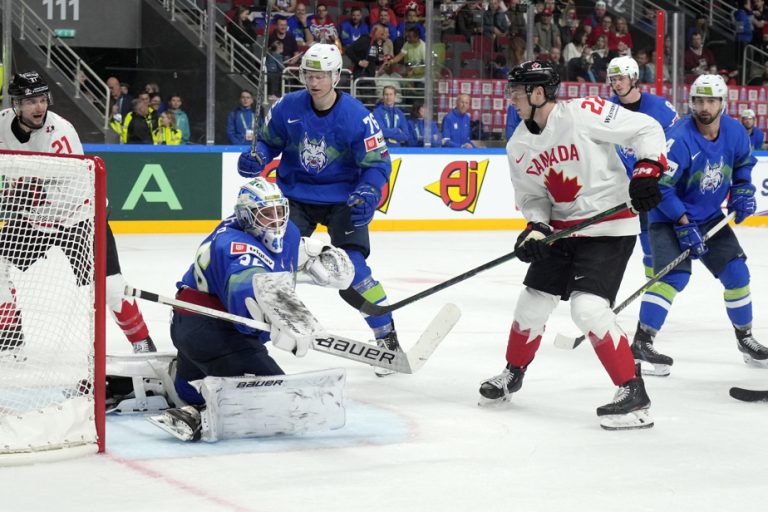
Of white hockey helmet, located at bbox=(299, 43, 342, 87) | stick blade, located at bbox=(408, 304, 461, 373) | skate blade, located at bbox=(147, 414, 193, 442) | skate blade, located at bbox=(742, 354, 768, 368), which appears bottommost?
skate blade, located at bbox=(742, 354, 768, 368)

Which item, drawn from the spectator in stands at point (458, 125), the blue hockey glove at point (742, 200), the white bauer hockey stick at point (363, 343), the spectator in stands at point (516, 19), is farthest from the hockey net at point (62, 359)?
the spectator in stands at point (516, 19)

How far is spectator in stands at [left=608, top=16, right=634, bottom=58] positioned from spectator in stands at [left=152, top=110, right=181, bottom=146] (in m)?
4.66

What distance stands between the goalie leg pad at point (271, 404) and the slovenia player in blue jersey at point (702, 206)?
177 cm

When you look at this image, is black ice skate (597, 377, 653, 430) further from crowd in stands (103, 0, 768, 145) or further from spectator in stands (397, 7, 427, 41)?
spectator in stands (397, 7, 427, 41)

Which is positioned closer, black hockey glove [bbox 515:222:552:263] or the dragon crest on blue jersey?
black hockey glove [bbox 515:222:552:263]

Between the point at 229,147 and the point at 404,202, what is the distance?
1.67 metres

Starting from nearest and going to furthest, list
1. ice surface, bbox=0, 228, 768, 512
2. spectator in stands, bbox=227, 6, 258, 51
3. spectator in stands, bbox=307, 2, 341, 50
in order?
ice surface, bbox=0, 228, 768, 512, spectator in stands, bbox=227, 6, 258, 51, spectator in stands, bbox=307, 2, 341, 50

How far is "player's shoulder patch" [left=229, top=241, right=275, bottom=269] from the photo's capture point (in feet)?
11.8

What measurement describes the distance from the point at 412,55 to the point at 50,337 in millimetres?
7472

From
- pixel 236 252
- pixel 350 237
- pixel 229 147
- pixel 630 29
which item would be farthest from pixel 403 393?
pixel 630 29

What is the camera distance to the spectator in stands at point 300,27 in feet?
38.7

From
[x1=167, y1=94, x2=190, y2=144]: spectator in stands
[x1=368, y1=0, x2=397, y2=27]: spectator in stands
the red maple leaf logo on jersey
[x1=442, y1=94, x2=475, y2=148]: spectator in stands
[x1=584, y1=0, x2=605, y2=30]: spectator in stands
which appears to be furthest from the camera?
[x1=584, y1=0, x2=605, y2=30]: spectator in stands

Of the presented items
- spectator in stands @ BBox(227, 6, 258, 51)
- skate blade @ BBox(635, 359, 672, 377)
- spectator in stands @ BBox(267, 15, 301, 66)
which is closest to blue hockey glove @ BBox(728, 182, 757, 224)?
skate blade @ BBox(635, 359, 672, 377)

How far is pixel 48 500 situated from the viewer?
3.01 metres
